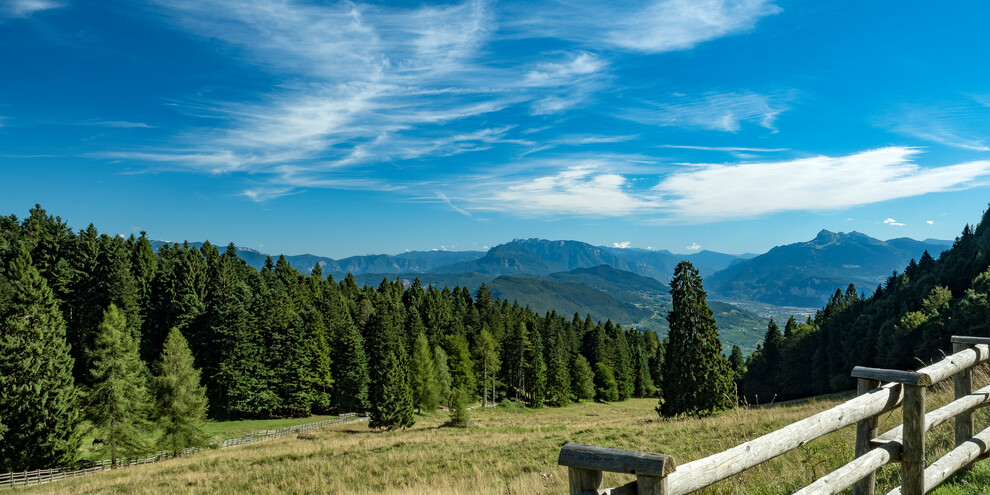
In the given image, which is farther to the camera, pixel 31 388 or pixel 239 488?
pixel 31 388

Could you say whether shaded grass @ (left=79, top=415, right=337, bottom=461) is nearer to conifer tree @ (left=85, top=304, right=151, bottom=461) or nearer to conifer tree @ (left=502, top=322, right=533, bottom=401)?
conifer tree @ (left=85, top=304, right=151, bottom=461)

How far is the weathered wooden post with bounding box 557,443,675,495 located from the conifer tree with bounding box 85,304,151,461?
37286mm

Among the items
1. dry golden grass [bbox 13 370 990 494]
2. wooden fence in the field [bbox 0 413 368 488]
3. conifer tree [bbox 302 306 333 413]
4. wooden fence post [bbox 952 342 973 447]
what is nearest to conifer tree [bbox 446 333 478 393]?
conifer tree [bbox 302 306 333 413]

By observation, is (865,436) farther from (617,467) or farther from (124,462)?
(124,462)

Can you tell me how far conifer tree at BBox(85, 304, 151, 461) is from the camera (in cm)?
3023

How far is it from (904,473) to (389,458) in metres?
17.0

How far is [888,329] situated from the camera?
57938 mm

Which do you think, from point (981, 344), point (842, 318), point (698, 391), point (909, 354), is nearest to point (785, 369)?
point (842, 318)

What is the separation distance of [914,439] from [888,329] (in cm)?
6820

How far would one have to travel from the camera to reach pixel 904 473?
19.9ft

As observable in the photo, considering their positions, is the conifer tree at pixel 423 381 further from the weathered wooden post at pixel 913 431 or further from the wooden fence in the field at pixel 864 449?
the weathered wooden post at pixel 913 431

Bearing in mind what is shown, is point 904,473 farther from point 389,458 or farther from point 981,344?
point 389,458

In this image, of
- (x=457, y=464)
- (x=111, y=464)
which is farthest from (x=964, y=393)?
(x=111, y=464)

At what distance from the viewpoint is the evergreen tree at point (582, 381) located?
248ft
